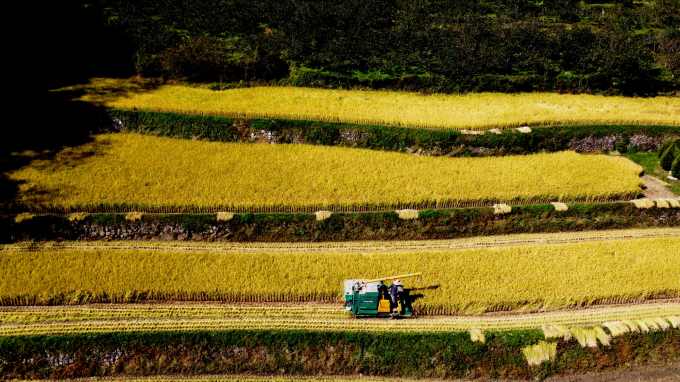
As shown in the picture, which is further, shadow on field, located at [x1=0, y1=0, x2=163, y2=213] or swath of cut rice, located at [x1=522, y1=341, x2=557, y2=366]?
shadow on field, located at [x1=0, y1=0, x2=163, y2=213]

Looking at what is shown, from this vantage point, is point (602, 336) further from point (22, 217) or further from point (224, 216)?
point (22, 217)

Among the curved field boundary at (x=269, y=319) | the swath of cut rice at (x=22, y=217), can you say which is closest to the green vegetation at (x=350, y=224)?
the swath of cut rice at (x=22, y=217)

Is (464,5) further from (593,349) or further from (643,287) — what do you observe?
(593,349)

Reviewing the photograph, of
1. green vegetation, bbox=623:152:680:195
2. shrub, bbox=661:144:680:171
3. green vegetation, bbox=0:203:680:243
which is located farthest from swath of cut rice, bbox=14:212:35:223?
shrub, bbox=661:144:680:171

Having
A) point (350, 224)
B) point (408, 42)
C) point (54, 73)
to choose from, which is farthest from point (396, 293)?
point (54, 73)

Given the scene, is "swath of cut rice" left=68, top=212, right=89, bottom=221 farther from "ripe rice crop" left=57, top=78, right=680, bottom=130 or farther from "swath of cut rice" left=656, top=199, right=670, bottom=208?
"swath of cut rice" left=656, top=199, right=670, bottom=208

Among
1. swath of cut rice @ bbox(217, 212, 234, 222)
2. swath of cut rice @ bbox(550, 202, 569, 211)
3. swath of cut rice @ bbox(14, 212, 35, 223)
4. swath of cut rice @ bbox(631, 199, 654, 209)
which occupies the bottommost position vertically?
swath of cut rice @ bbox(14, 212, 35, 223)

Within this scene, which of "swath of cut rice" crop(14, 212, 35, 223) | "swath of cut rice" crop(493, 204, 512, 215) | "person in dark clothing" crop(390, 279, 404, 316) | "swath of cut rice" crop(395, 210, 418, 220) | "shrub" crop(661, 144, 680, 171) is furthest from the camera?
"shrub" crop(661, 144, 680, 171)
